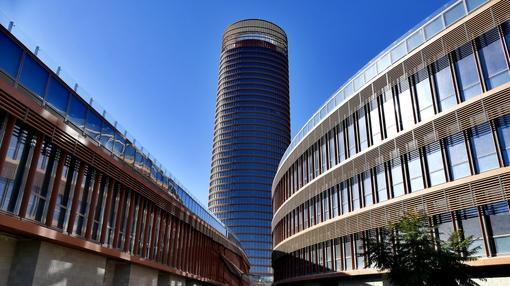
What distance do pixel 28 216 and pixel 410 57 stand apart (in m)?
24.7

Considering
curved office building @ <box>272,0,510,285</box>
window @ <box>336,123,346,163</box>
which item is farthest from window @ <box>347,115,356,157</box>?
window @ <box>336,123,346,163</box>

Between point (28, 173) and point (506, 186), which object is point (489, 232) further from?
point (28, 173)

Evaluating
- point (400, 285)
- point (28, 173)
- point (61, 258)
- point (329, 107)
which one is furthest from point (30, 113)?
point (329, 107)

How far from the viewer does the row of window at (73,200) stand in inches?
674

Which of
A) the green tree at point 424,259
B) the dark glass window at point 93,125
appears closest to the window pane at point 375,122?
the green tree at point 424,259

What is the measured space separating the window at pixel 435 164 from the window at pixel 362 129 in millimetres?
6309

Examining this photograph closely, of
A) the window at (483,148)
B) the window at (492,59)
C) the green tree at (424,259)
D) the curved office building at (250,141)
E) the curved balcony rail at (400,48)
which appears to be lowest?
the green tree at (424,259)

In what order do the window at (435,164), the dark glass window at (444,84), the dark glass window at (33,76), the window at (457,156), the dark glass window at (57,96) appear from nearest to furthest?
the dark glass window at (33,76), the dark glass window at (57,96), the window at (457,156), the window at (435,164), the dark glass window at (444,84)

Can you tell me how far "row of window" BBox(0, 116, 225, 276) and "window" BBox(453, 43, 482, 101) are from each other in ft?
71.8

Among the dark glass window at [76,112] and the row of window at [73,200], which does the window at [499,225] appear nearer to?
the row of window at [73,200]

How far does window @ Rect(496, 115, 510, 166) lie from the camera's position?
2122cm

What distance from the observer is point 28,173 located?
1770 centimetres

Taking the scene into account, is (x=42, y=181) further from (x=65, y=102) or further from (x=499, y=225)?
(x=499, y=225)

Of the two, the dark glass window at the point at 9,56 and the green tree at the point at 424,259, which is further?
the green tree at the point at 424,259
